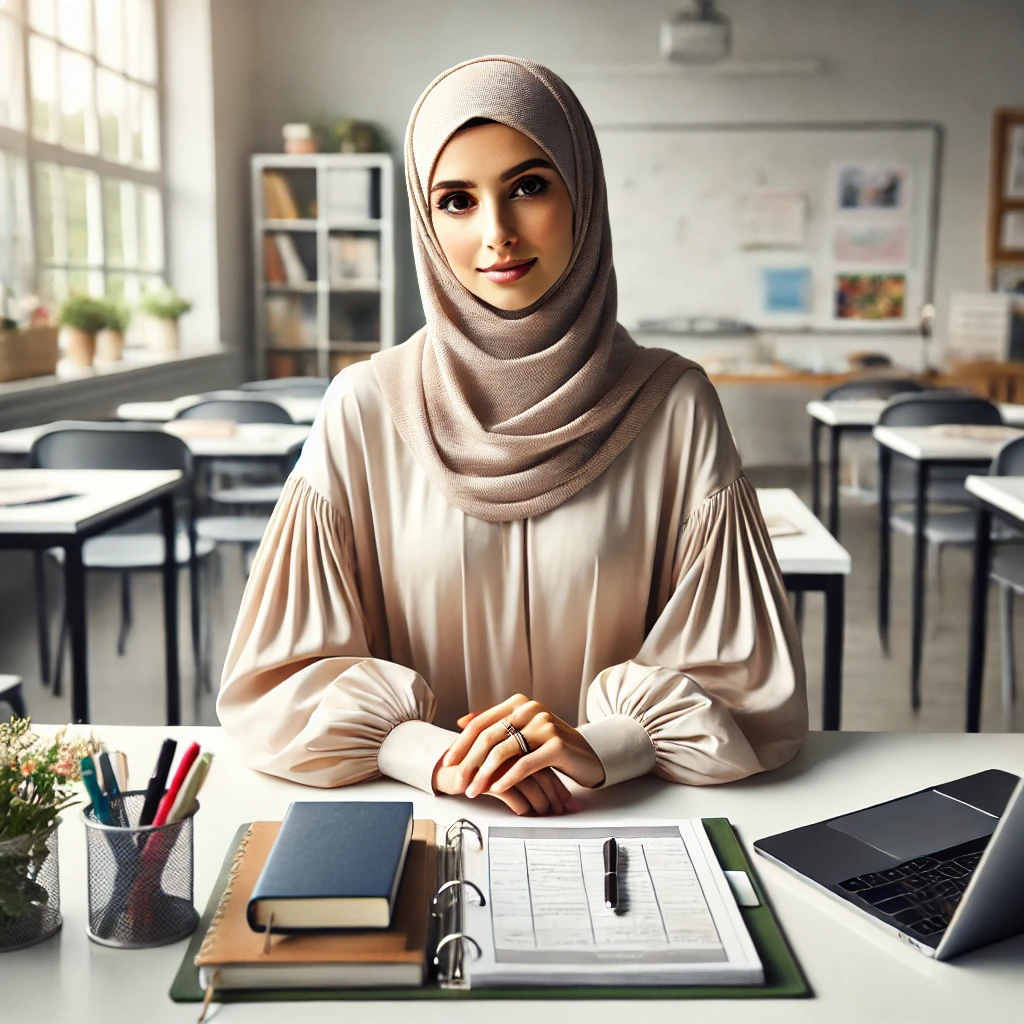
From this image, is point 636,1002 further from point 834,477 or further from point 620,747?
point 834,477

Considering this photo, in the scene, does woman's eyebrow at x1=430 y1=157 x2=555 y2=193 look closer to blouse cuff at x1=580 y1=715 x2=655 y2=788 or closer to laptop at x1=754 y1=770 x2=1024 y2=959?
blouse cuff at x1=580 y1=715 x2=655 y2=788

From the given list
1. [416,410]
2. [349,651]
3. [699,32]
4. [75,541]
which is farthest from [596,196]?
[699,32]

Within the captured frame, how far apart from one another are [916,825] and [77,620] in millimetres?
1824

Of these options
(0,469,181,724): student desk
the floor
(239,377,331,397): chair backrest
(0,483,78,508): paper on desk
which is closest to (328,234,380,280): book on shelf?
(239,377,331,397): chair backrest

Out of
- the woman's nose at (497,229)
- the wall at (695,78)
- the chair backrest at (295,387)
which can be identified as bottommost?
the chair backrest at (295,387)

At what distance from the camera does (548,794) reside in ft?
3.38

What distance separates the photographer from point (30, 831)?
794mm

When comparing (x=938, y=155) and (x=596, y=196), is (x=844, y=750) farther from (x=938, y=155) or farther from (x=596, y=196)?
(x=938, y=155)

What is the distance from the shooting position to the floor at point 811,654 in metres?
3.27

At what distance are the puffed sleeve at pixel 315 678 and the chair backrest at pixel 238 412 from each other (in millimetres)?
3003

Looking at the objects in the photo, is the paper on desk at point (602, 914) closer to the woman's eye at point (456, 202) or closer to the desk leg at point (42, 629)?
the woman's eye at point (456, 202)

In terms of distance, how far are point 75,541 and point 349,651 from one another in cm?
132

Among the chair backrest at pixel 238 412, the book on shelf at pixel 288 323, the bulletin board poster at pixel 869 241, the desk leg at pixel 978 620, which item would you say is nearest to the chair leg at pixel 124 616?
the chair backrest at pixel 238 412

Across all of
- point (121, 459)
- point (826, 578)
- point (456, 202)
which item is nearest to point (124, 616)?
point (121, 459)
